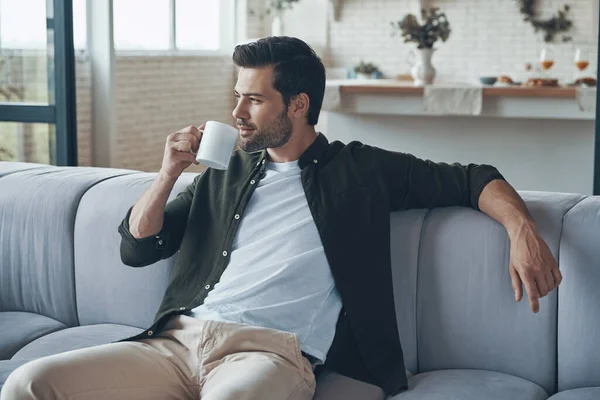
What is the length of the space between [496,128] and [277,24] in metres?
4.87

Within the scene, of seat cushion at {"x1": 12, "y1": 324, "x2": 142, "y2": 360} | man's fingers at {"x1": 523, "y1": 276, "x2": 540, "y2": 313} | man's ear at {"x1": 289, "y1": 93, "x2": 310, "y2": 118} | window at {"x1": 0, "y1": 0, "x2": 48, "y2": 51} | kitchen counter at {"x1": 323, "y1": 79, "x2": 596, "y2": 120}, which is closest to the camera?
man's fingers at {"x1": 523, "y1": 276, "x2": 540, "y2": 313}

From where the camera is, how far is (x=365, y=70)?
32.3 feet

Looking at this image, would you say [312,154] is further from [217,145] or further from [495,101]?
[495,101]

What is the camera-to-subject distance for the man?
199cm

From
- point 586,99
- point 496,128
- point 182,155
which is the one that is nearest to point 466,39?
point 496,128

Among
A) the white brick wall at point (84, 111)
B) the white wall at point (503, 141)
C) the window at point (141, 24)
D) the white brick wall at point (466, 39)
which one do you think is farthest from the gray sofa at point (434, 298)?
the white brick wall at point (466, 39)

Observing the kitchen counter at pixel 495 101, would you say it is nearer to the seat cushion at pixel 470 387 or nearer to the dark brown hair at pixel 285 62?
the dark brown hair at pixel 285 62

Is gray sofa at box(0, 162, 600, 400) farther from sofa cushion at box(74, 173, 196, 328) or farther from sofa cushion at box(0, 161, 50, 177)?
sofa cushion at box(0, 161, 50, 177)

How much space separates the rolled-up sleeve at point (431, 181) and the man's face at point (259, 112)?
28cm

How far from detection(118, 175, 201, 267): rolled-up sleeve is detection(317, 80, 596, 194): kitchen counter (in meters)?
3.44

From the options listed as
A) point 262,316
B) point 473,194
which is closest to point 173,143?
point 262,316

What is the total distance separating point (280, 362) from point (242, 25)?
325 inches

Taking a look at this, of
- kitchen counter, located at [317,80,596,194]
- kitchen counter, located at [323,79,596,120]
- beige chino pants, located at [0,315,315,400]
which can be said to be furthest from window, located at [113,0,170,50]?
beige chino pants, located at [0,315,315,400]

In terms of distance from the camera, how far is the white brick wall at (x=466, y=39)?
30.0 feet
